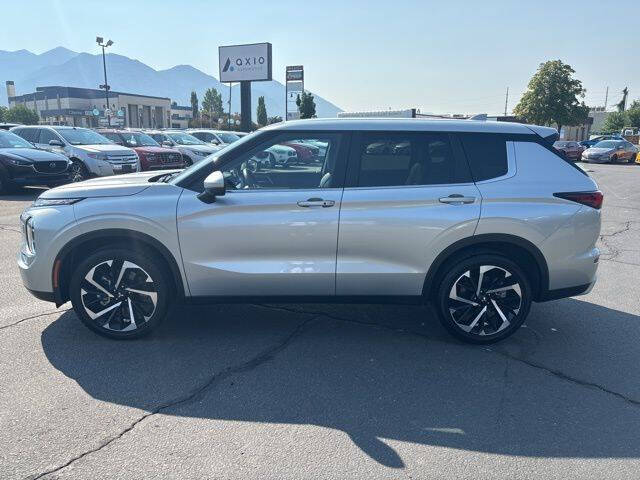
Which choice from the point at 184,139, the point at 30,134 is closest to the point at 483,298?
the point at 30,134

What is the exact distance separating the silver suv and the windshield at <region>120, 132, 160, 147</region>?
1324cm

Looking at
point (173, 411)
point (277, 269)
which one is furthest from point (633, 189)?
point (173, 411)

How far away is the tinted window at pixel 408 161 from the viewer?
3982 millimetres

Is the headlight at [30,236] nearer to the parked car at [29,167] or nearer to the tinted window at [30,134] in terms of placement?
the parked car at [29,167]

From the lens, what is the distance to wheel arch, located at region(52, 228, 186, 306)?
12.8 ft

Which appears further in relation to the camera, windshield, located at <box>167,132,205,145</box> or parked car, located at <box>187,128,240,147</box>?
parked car, located at <box>187,128,240,147</box>

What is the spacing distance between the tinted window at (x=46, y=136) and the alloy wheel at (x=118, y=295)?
12.0 metres

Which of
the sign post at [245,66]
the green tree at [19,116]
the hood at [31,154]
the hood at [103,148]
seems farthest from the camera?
the green tree at [19,116]

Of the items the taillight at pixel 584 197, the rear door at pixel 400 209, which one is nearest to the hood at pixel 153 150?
the rear door at pixel 400 209

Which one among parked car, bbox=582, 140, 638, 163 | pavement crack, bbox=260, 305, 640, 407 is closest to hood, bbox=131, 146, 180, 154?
pavement crack, bbox=260, 305, 640, 407

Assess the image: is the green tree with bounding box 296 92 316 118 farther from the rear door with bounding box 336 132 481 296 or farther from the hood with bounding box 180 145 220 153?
the rear door with bounding box 336 132 481 296

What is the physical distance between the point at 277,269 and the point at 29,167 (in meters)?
10.6

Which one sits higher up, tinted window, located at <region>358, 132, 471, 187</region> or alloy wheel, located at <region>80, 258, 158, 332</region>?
tinted window, located at <region>358, 132, 471, 187</region>

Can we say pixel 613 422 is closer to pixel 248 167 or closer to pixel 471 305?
pixel 471 305
